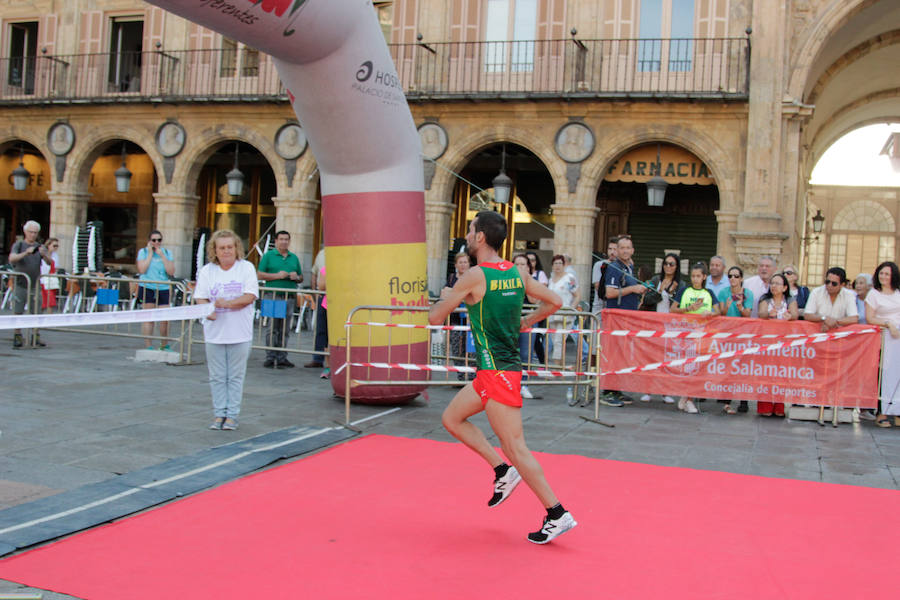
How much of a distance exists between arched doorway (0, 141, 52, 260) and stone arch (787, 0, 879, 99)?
20398mm

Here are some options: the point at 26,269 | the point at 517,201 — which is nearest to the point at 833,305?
the point at 26,269

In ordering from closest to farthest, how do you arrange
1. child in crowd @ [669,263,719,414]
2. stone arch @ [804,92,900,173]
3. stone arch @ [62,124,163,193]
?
child in crowd @ [669,263,719,414] → stone arch @ [62,124,163,193] → stone arch @ [804,92,900,173]

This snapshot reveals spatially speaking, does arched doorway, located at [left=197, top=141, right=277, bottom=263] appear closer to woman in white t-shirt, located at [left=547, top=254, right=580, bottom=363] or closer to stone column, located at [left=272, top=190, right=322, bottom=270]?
stone column, located at [left=272, top=190, right=322, bottom=270]

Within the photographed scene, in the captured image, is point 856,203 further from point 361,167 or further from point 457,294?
point 457,294

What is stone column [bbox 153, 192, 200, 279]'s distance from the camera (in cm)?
2152

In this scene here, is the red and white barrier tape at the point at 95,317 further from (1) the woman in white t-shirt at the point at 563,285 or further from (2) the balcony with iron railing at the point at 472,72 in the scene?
A: (2) the balcony with iron railing at the point at 472,72

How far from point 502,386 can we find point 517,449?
0.35m

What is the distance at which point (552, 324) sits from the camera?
42.6ft

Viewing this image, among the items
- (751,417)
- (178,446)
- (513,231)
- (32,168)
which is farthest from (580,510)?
(32,168)

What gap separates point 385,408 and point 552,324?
4614 millimetres

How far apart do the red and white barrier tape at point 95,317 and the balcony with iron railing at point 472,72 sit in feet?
38.8

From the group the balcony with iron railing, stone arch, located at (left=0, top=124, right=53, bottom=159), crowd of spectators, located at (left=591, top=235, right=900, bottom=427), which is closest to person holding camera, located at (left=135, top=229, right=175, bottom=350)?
crowd of spectators, located at (left=591, top=235, right=900, bottom=427)

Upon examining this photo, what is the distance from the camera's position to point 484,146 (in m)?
19.3

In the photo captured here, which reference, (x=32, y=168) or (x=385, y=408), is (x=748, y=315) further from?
(x=32, y=168)
